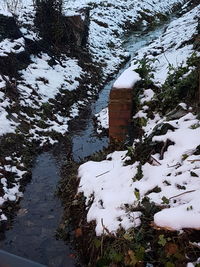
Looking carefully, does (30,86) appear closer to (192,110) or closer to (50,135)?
(50,135)

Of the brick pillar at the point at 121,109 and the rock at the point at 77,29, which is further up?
the rock at the point at 77,29

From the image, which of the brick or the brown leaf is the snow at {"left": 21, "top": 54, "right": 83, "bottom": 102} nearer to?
the brick

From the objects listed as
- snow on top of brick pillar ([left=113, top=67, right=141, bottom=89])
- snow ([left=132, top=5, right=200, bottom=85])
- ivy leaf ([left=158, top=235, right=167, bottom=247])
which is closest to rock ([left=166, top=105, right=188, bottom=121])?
snow on top of brick pillar ([left=113, top=67, right=141, bottom=89])

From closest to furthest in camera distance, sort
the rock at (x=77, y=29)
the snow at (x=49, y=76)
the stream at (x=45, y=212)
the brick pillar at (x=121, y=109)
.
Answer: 1. the stream at (x=45, y=212)
2. the brick pillar at (x=121, y=109)
3. the snow at (x=49, y=76)
4. the rock at (x=77, y=29)

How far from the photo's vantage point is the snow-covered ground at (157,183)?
3.14 meters

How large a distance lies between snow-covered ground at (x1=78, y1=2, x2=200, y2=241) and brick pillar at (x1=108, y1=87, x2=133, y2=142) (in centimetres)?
52

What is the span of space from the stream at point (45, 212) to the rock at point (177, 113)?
5.63 feet

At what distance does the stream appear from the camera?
4180 mm

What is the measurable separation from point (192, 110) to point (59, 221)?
2.15 meters

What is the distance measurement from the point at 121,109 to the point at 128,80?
0.54 metres

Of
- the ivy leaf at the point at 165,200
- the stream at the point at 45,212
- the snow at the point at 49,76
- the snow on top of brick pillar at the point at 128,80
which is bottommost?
the stream at the point at 45,212

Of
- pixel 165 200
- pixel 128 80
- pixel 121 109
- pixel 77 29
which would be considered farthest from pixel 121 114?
pixel 77 29

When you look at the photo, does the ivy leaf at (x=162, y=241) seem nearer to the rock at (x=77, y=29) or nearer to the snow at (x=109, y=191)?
the snow at (x=109, y=191)

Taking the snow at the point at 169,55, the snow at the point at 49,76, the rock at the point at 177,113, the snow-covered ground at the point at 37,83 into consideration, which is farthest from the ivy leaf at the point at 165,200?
the snow at the point at 49,76
